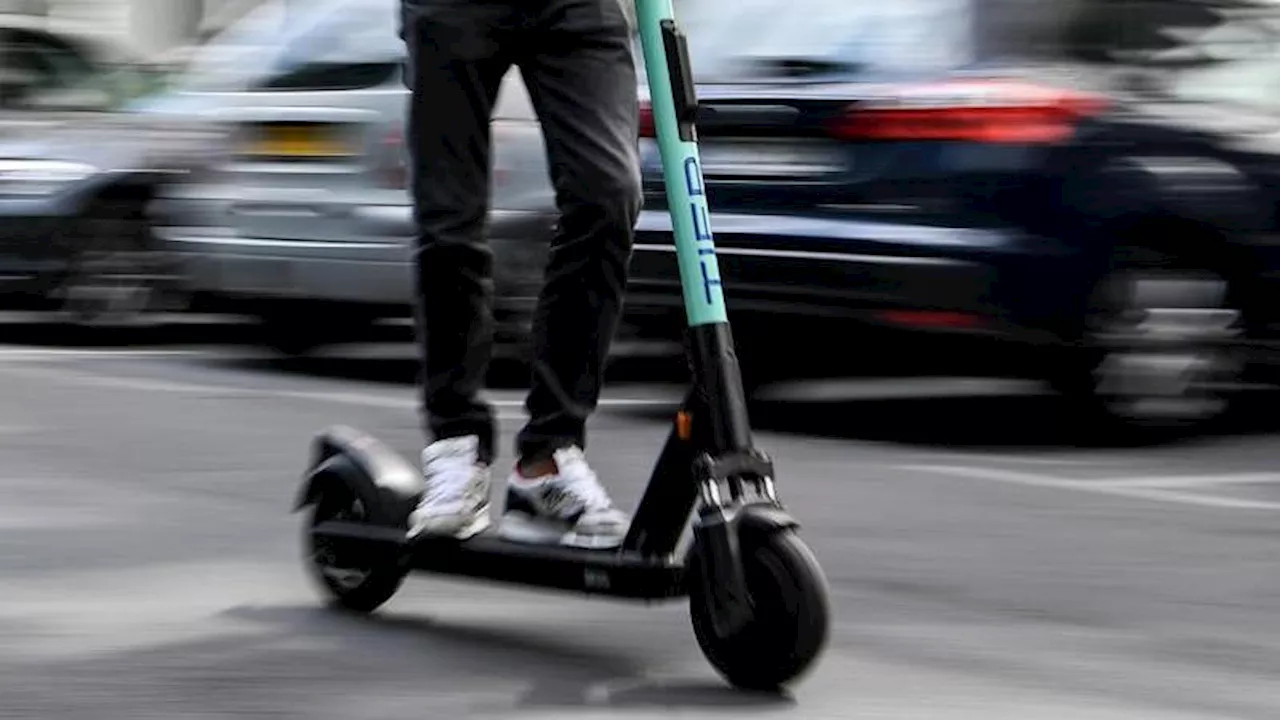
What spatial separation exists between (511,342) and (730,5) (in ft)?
5.36

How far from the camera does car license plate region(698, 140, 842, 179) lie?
8.59 m

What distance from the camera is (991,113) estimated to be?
8.27 metres

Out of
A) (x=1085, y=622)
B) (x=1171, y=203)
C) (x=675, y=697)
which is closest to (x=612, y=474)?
(x=1171, y=203)

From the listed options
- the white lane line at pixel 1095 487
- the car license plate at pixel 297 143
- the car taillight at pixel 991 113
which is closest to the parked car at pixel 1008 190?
the car taillight at pixel 991 113

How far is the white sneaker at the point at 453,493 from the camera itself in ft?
16.9

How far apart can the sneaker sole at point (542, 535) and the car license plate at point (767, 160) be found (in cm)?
356

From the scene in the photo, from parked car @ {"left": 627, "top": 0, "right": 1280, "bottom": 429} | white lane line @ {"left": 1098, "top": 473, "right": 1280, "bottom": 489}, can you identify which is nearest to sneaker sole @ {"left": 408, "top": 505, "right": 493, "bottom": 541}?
white lane line @ {"left": 1098, "top": 473, "right": 1280, "bottom": 489}

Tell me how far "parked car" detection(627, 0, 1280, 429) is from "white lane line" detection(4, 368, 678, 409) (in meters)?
0.87

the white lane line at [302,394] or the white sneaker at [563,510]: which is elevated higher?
the white sneaker at [563,510]

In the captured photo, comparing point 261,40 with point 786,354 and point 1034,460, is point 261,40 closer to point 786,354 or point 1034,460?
point 786,354

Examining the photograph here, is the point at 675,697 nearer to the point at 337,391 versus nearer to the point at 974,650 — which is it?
the point at 974,650

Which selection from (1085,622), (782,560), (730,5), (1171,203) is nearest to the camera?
(782,560)

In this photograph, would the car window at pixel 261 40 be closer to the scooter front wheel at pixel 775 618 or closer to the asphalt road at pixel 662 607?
the asphalt road at pixel 662 607

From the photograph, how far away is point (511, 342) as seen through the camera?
1023 cm
